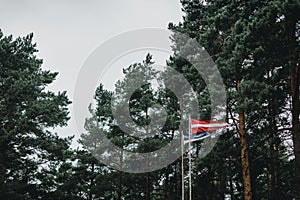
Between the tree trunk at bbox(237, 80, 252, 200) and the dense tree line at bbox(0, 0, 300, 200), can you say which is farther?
the tree trunk at bbox(237, 80, 252, 200)

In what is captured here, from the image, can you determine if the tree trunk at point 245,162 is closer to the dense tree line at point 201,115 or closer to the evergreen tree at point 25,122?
the dense tree line at point 201,115

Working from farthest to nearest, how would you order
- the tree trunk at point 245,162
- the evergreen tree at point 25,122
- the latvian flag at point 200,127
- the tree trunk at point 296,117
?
the evergreen tree at point 25,122 < the tree trunk at point 245,162 < the latvian flag at point 200,127 < the tree trunk at point 296,117

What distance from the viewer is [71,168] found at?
28.8 metres

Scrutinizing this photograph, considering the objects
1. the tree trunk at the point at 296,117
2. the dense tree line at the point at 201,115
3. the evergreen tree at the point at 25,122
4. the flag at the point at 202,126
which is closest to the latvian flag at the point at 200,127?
the flag at the point at 202,126

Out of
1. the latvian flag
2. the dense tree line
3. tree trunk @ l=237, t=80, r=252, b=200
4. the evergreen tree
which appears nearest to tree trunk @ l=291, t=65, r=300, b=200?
the dense tree line

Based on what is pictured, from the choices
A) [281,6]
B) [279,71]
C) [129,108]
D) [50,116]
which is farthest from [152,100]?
[281,6]

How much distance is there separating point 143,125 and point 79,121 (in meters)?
7.05

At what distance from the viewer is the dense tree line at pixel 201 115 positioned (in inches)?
485

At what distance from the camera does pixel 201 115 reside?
16.2 metres

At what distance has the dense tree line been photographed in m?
12.3

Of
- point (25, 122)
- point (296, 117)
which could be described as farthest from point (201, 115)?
point (25, 122)

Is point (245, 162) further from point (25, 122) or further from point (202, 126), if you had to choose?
point (25, 122)

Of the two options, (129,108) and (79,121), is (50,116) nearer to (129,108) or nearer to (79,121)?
(129,108)

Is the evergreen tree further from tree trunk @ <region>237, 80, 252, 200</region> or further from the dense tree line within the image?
tree trunk @ <region>237, 80, 252, 200</region>
